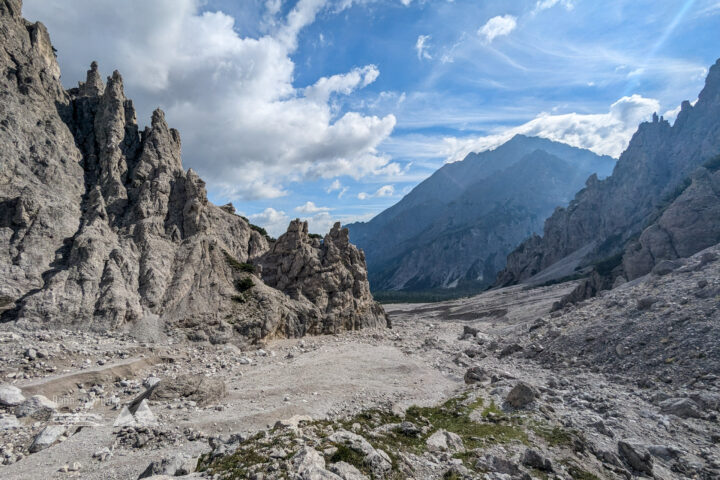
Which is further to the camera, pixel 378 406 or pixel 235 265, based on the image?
pixel 235 265

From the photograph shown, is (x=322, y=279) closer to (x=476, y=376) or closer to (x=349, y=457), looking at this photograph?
(x=476, y=376)

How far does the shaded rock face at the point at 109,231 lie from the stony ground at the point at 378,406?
3.49 metres

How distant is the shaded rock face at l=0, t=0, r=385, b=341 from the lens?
28547 millimetres

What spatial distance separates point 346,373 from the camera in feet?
90.7

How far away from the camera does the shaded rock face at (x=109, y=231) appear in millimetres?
28547

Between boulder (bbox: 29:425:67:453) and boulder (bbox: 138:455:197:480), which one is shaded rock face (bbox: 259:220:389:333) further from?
boulder (bbox: 138:455:197:480)

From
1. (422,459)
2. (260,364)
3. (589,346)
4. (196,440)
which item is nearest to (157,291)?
(260,364)

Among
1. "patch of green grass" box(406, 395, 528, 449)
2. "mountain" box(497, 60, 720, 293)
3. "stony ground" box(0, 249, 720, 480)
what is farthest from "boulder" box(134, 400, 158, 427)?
"mountain" box(497, 60, 720, 293)

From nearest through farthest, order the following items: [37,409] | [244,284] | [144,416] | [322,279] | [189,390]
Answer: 1. [144,416]
2. [37,409]
3. [189,390]
4. [244,284]
5. [322,279]

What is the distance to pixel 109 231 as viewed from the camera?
33688 millimetres

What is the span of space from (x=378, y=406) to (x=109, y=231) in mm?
30544

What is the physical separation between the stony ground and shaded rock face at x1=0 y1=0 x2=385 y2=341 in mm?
3492

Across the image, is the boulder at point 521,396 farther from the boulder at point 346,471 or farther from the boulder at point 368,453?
the boulder at point 346,471

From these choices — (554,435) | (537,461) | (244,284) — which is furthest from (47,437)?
(244,284)
